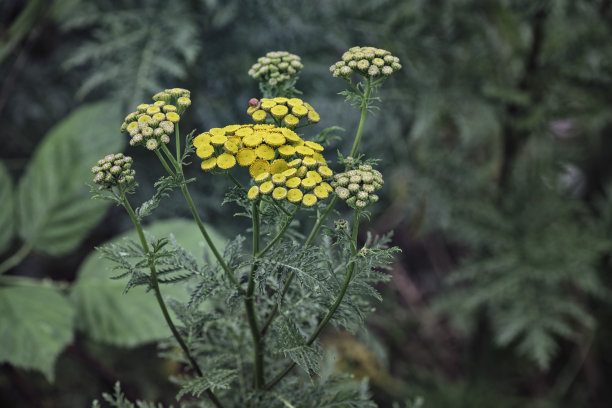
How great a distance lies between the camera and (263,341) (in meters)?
0.81

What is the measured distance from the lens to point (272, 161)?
0.72 metres

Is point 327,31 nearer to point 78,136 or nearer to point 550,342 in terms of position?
point 78,136

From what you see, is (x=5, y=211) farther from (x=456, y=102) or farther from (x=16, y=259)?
(x=456, y=102)

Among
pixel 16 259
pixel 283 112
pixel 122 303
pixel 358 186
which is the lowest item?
pixel 122 303

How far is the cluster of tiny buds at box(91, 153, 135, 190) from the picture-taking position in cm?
68

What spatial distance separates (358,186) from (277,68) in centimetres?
28

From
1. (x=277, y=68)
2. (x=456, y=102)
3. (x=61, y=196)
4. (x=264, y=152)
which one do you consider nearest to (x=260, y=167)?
(x=264, y=152)

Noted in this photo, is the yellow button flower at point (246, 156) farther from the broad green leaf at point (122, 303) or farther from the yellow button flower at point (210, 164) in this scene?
the broad green leaf at point (122, 303)

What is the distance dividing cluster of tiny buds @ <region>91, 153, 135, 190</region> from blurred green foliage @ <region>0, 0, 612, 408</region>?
1161mm

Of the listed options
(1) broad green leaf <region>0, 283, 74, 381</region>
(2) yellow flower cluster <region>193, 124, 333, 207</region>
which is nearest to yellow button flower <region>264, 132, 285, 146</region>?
(2) yellow flower cluster <region>193, 124, 333, 207</region>

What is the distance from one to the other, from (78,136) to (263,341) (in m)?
1.28

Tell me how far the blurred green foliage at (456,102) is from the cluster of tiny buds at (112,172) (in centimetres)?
116

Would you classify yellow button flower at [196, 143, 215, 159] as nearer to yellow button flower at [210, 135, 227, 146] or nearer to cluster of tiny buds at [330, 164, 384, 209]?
yellow button flower at [210, 135, 227, 146]

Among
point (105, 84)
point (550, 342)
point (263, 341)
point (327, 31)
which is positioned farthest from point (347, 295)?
point (105, 84)
